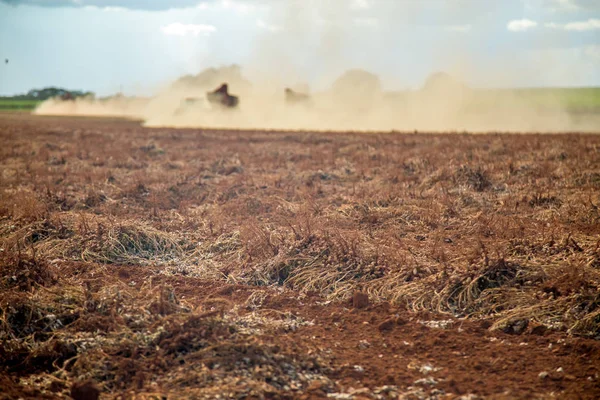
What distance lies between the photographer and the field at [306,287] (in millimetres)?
6266

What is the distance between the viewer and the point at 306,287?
9.07 metres

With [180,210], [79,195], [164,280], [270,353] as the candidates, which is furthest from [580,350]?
[79,195]

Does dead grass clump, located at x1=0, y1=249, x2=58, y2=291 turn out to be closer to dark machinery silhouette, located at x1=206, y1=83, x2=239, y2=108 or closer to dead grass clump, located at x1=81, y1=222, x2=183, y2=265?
dead grass clump, located at x1=81, y1=222, x2=183, y2=265

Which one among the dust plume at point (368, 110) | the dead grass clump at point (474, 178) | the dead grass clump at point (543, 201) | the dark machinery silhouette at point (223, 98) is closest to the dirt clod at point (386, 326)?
the dead grass clump at point (543, 201)

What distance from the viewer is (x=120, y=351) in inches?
264

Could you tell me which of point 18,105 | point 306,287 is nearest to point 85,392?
point 306,287

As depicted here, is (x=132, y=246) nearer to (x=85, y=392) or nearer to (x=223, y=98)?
(x=85, y=392)

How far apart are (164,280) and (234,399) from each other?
3980 millimetres

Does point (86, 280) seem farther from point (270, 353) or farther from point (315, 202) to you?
point (315, 202)

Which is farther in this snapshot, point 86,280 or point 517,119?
point 517,119

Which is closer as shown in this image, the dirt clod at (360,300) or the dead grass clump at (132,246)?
the dirt clod at (360,300)

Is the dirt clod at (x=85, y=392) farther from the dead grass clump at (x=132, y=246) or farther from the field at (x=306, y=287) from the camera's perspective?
the dead grass clump at (x=132, y=246)

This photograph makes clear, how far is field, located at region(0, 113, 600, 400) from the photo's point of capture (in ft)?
20.6

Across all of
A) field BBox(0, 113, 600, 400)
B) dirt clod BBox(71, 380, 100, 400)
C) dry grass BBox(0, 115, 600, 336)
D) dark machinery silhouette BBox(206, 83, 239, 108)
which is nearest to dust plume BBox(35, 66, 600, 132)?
dark machinery silhouette BBox(206, 83, 239, 108)
